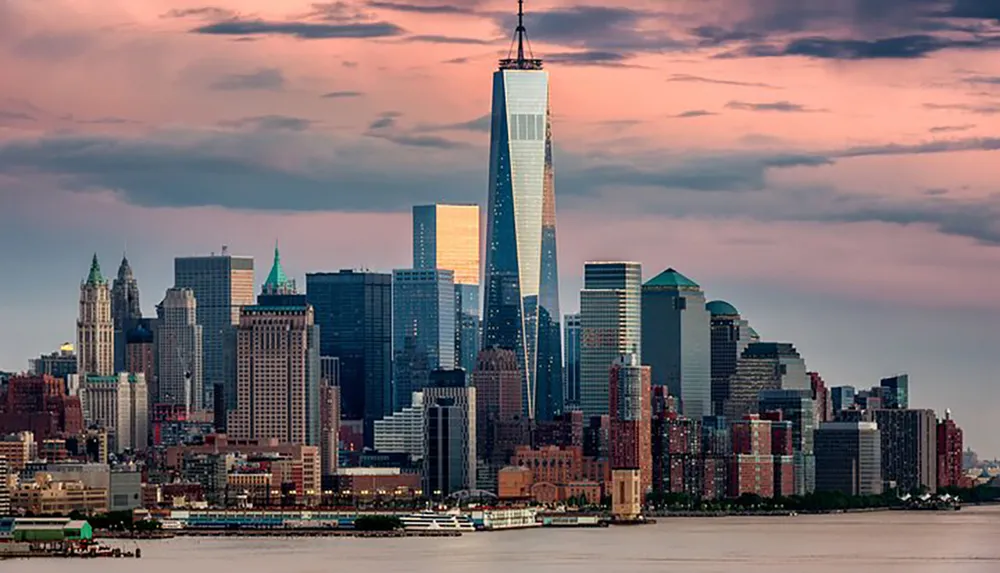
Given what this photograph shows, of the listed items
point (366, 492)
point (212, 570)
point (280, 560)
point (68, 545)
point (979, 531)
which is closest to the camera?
point (212, 570)

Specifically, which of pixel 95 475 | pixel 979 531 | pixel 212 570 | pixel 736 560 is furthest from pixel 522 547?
pixel 95 475

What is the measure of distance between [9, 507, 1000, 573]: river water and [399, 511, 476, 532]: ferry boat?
11.7ft

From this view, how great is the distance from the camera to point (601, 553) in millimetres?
121000

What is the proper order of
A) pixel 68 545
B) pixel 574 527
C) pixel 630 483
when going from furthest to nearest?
1. pixel 630 483
2. pixel 574 527
3. pixel 68 545

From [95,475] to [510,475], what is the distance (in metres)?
41.6

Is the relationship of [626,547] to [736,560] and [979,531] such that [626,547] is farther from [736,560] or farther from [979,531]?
[979,531]

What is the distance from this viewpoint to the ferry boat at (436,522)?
148 metres

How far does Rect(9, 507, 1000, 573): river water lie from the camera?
4269 inches

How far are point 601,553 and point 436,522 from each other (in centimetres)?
2929

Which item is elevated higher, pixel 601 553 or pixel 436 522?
pixel 601 553

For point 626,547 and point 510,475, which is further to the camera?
point 510,475

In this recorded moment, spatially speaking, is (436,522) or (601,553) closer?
(601,553)

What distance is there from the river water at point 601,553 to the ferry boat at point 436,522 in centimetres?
357

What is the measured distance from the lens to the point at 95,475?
165000 millimetres
